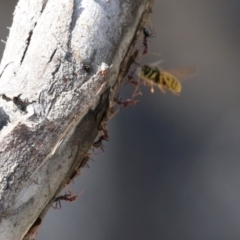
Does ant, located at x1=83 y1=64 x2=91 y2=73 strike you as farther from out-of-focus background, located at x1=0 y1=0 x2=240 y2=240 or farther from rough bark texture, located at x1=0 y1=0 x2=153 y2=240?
out-of-focus background, located at x1=0 y1=0 x2=240 y2=240

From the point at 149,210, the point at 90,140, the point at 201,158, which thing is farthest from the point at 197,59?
the point at 90,140

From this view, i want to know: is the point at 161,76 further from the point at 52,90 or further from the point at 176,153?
the point at 52,90

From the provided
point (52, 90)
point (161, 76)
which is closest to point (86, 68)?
point (52, 90)

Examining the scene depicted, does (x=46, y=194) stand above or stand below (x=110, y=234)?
below

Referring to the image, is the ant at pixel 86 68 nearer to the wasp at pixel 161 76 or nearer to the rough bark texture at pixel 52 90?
the rough bark texture at pixel 52 90

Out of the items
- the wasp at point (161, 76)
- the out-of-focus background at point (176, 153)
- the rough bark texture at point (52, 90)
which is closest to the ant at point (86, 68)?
the rough bark texture at point (52, 90)

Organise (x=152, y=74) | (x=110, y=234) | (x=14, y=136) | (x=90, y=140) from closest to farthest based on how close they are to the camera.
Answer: (x=14, y=136)
(x=90, y=140)
(x=152, y=74)
(x=110, y=234)

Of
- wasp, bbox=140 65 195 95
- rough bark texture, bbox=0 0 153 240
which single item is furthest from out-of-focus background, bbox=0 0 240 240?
rough bark texture, bbox=0 0 153 240

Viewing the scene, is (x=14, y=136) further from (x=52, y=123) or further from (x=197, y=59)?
(x=197, y=59)
